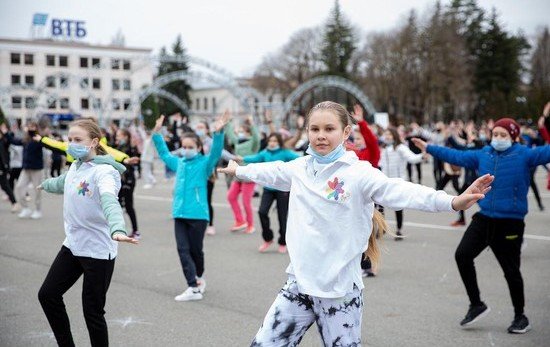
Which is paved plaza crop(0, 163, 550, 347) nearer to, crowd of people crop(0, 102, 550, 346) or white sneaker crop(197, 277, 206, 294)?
white sneaker crop(197, 277, 206, 294)

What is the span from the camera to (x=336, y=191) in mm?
3389

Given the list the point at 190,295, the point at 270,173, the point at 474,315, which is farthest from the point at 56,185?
the point at 474,315

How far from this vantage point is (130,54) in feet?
341

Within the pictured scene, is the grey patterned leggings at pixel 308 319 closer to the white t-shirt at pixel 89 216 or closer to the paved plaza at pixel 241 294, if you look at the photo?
the white t-shirt at pixel 89 216

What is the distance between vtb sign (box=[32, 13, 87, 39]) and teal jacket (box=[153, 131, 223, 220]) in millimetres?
72557

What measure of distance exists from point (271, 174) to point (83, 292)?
1.65 m

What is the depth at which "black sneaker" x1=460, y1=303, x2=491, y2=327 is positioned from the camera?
5.70 metres

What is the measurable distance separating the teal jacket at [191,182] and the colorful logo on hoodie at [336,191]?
3466 mm

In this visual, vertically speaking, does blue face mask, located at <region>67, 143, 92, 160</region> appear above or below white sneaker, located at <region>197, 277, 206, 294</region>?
above

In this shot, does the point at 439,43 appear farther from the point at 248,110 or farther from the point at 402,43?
the point at 248,110

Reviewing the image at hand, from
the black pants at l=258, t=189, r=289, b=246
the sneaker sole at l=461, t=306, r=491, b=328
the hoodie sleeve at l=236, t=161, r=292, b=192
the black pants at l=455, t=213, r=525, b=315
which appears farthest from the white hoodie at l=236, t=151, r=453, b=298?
the black pants at l=258, t=189, r=289, b=246

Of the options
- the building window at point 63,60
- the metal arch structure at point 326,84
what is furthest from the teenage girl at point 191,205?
the building window at point 63,60

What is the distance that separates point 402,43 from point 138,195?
168ft

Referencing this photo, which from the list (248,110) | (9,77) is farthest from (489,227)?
(9,77)
